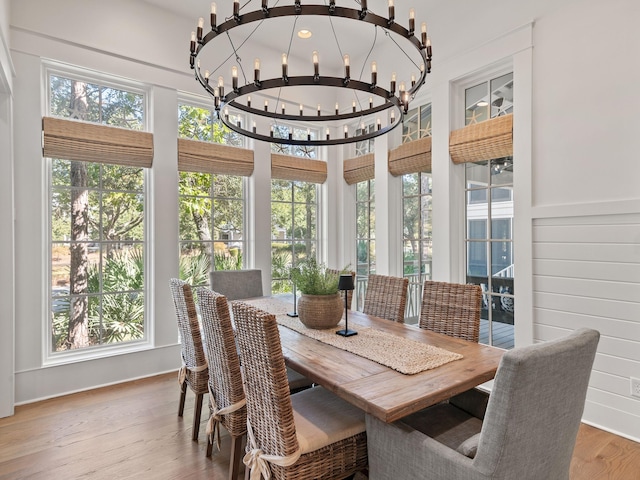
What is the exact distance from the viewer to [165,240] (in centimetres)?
358

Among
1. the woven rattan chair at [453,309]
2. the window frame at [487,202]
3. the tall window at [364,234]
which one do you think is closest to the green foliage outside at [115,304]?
the tall window at [364,234]

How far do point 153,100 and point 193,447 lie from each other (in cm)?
303

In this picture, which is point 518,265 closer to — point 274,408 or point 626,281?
point 626,281

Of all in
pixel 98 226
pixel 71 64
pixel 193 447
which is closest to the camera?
pixel 193 447

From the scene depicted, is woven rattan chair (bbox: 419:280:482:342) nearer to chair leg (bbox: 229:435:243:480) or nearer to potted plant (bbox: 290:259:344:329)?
potted plant (bbox: 290:259:344:329)

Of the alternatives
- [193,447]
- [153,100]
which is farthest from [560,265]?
[153,100]

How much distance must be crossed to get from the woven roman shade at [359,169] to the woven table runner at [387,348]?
2.39m

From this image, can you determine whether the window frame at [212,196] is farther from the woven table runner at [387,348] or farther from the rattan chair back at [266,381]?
the rattan chair back at [266,381]

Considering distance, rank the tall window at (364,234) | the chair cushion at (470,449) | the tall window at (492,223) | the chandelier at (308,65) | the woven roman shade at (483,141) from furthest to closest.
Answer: the tall window at (364,234)
the chandelier at (308,65)
the tall window at (492,223)
the woven roman shade at (483,141)
the chair cushion at (470,449)

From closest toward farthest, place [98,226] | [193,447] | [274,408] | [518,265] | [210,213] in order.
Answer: [274,408], [193,447], [518,265], [98,226], [210,213]

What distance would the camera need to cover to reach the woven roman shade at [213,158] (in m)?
3.68

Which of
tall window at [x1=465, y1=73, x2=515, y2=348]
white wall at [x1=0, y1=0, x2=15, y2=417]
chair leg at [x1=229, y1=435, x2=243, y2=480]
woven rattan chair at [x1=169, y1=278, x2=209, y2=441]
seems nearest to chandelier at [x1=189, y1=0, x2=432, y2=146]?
tall window at [x1=465, y1=73, x2=515, y2=348]

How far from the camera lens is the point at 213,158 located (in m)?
3.84

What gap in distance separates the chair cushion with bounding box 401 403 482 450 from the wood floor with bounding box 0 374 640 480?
87 centimetres
